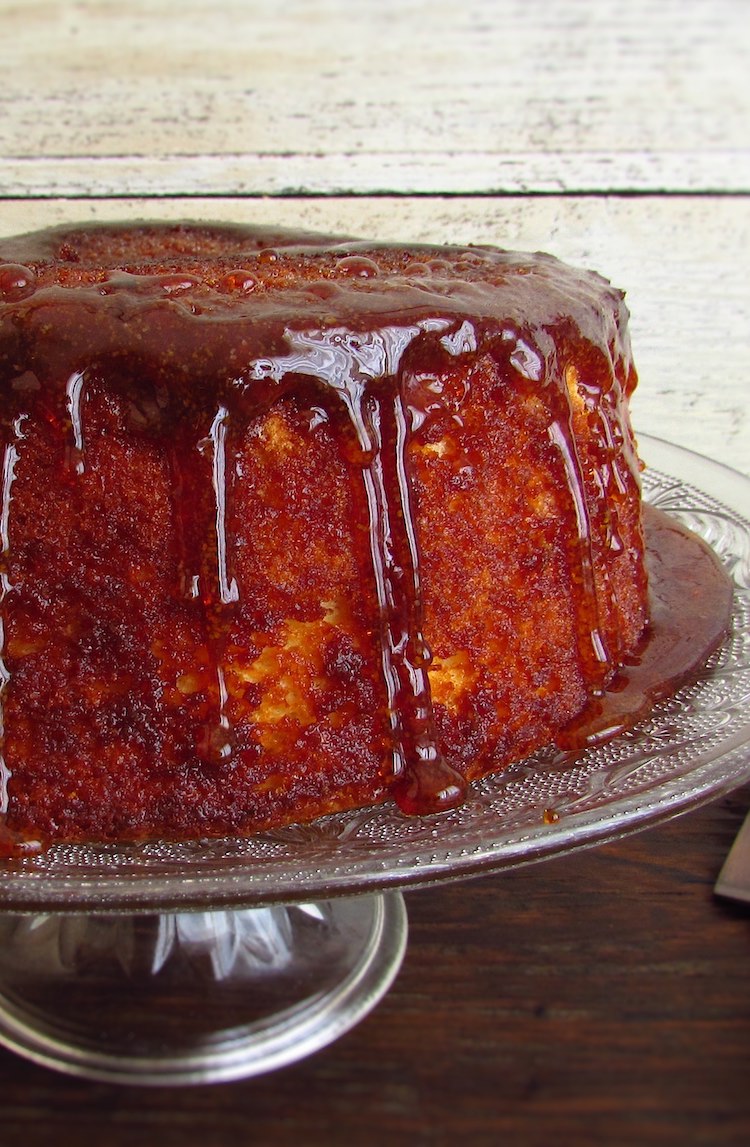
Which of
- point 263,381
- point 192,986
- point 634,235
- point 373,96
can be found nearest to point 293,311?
point 263,381

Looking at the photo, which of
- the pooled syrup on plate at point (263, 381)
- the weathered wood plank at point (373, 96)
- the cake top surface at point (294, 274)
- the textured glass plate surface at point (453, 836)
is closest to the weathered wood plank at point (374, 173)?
the weathered wood plank at point (373, 96)

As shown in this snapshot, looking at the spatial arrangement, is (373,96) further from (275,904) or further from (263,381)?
(275,904)

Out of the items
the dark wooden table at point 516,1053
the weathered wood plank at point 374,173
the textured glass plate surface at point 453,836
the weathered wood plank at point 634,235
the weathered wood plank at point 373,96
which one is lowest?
the dark wooden table at point 516,1053

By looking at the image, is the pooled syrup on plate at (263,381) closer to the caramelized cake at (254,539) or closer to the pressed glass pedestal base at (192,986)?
the caramelized cake at (254,539)

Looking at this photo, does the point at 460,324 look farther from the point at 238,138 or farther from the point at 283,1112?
the point at 238,138

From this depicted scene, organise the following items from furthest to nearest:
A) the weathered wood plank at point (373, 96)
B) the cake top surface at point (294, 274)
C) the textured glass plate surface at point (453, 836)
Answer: the weathered wood plank at point (373, 96) < the cake top surface at point (294, 274) < the textured glass plate surface at point (453, 836)

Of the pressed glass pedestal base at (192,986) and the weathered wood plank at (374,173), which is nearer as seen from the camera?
the pressed glass pedestal base at (192,986)

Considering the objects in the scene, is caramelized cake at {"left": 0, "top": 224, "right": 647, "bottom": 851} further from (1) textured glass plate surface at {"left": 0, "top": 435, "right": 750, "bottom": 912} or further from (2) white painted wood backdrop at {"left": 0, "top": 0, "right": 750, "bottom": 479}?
(2) white painted wood backdrop at {"left": 0, "top": 0, "right": 750, "bottom": 479}

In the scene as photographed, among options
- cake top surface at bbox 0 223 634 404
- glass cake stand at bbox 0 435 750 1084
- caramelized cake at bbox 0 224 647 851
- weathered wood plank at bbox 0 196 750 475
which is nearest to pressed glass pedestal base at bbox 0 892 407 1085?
glass cake stand at bbox 0 435 750 1084
